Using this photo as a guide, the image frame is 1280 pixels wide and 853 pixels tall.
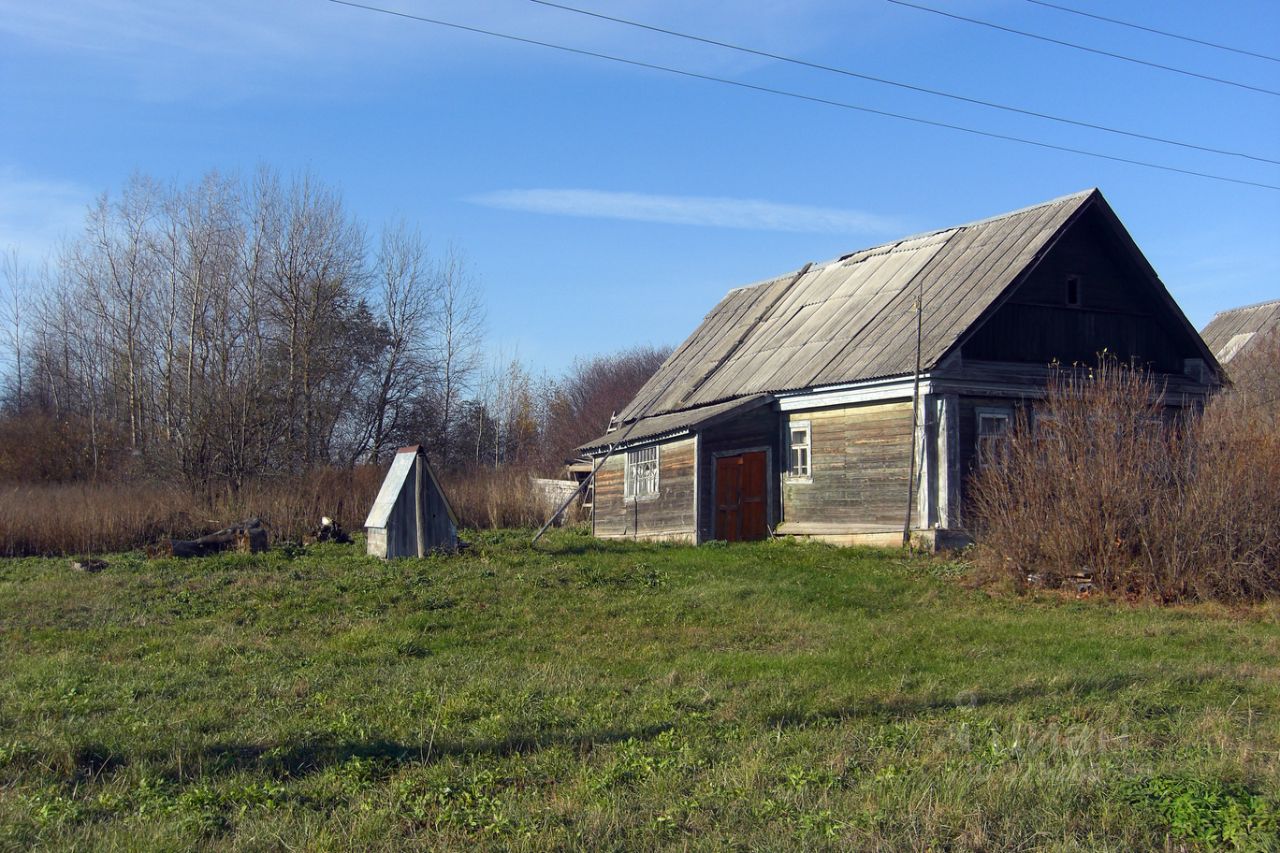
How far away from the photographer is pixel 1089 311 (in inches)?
821

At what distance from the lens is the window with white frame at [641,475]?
78.7ft

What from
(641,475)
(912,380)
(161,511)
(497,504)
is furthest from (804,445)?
(161,511)

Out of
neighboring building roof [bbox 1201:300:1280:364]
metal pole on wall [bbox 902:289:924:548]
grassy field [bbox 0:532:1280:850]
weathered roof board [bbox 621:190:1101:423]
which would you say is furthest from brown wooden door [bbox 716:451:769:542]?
neighboring building roof [bbox 1201:300:1280:364]

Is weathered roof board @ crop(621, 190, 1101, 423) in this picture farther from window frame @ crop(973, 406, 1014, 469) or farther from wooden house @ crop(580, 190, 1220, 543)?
window frame @ crop(973, 406, 1014, 469)

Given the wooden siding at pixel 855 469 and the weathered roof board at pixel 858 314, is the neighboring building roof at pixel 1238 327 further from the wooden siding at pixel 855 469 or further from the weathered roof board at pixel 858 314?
the wooden siding at pixel 855 469

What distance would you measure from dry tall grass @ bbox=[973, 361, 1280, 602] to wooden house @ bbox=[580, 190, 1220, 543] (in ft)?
9.97

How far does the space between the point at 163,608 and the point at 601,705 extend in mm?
7974

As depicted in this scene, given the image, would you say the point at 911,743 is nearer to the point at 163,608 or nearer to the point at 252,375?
the point at 163,608

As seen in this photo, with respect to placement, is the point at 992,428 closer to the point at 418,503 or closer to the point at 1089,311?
the point at 1089,311

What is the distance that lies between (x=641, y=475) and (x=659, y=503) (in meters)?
1.44

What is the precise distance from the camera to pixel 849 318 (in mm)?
23203

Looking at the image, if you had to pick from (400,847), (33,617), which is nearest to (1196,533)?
(400,847)

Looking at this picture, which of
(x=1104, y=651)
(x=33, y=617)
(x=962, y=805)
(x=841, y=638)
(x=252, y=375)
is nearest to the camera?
(x=962, y=805)

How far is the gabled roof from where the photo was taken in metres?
19.9
